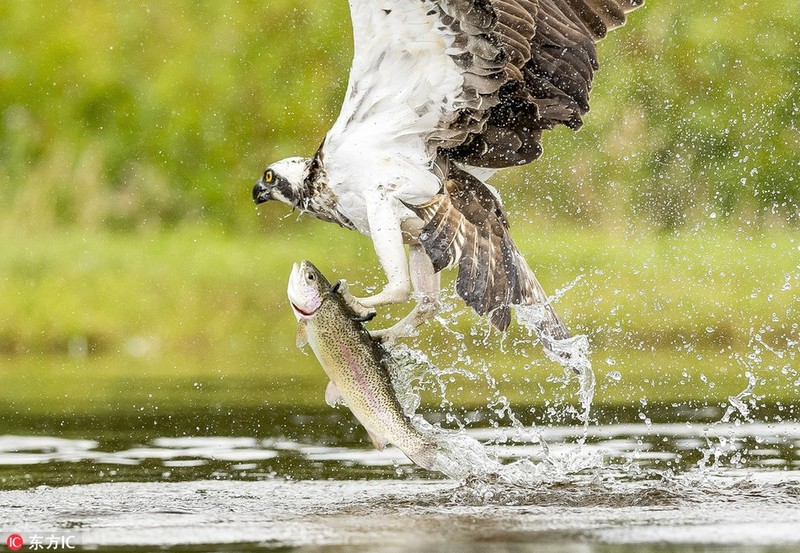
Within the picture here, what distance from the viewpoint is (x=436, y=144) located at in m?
6.66

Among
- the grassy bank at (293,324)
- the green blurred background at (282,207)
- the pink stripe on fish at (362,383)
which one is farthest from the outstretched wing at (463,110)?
the green blurred background at (282,207)

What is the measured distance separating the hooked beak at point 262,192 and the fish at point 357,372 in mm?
914

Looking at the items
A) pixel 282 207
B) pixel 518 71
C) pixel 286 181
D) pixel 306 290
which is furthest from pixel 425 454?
pixel 282 207

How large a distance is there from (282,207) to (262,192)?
10.2m

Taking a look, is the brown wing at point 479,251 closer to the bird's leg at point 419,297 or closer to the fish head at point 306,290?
the bird's leg at point 419,297

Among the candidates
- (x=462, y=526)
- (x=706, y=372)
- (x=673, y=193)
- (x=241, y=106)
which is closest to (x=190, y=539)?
(x=462, y=526)

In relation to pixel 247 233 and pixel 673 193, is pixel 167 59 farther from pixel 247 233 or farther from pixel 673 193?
pixel 673 193

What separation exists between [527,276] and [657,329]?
542 centimetres

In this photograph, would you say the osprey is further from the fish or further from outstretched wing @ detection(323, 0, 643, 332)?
the fish

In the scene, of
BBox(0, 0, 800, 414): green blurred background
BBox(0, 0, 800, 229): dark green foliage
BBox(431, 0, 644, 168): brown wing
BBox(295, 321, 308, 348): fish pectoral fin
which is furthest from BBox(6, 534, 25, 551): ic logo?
BBox(0, 0, 800, 229): dark green foliage

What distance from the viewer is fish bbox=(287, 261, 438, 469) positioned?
5910 mm

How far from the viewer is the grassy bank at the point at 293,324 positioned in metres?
9.69

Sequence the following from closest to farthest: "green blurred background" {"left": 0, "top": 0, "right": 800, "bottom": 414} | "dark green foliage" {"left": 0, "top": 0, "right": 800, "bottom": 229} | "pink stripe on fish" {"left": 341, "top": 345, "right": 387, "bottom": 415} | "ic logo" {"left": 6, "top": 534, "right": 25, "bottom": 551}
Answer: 1. "ic logo" {"left": 6, "top": 534, "right": 25, "bottom": 551}
2. "pink stripe on fish" {"left": 341, "top": 345, "right": 387, "bottom": 415}
3. "green blurred background" {"left": 0, "top": 0, "right": 800, "bottom": 414}
4. "dark green foliage" {"left": 0, "top": 0, "right": 800, "bottom": 229}

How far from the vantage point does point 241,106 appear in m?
17.1
